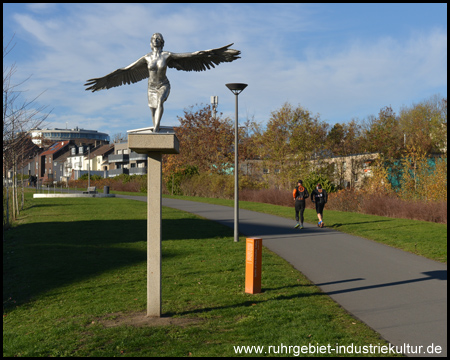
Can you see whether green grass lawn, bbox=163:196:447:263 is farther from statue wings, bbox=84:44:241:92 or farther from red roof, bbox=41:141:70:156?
red roof, bbox=41:141:70:156

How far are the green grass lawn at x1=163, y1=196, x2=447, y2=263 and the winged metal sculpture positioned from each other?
7.80 m

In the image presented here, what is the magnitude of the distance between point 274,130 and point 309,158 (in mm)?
3324

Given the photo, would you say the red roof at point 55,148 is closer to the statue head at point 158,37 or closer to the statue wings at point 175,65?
the statue wings at point 175,65

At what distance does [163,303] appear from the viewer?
8141 millimetres

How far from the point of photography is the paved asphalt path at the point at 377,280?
6.50 metres

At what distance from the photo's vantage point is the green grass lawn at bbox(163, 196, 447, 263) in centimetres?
1331

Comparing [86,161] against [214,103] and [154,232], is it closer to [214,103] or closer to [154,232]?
[214,103]

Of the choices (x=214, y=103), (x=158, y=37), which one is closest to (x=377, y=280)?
(x=158, y=37)

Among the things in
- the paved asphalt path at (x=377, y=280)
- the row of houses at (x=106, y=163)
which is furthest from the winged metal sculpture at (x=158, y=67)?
the row of houses at (x=106, y=163)

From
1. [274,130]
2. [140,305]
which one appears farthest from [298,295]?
[274,130]

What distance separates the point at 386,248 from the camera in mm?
13648

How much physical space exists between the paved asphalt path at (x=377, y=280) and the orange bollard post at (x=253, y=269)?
124 cm

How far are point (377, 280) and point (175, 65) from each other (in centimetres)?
558

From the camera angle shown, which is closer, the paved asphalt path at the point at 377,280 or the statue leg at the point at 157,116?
the paved asphalt path at the point at 377,280
